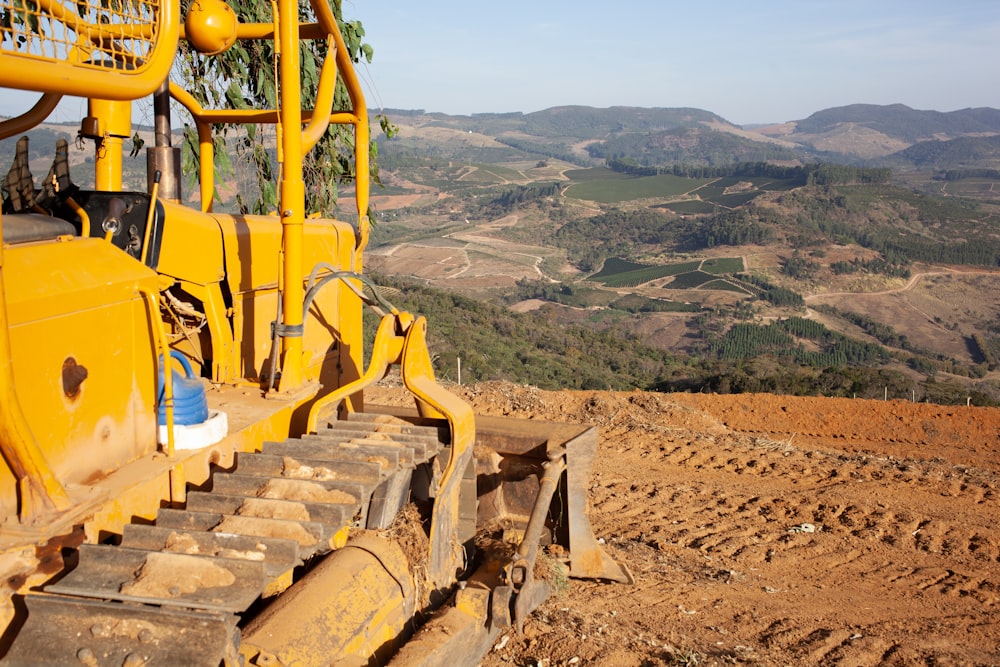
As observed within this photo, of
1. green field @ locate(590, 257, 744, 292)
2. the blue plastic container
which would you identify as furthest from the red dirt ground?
green field @ locate(590, 257, 744, 292)

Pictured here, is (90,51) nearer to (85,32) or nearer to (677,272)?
(85,32)

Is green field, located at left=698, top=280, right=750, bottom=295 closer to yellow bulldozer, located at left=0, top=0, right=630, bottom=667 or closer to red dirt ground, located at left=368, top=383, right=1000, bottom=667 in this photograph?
red dirt ground, located at left=368, top=383, right=1000, bottom=667

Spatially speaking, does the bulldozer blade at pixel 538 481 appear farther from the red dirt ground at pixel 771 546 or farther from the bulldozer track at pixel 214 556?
the bulldozer track at pixel 214 556

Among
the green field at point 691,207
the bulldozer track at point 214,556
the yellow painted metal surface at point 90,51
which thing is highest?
the yellow painted metal surface at point 90,51

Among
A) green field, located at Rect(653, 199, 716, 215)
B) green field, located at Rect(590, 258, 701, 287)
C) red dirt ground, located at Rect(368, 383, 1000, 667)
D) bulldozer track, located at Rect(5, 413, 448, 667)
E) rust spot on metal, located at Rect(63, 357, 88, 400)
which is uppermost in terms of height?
rust spot on metal, located at Rect(63, 357, 88, 400)

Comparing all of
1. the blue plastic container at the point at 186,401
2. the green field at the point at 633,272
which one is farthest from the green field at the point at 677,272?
the blue plastic container at the point at 186,401

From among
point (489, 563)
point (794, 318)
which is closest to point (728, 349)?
point (794, 318)

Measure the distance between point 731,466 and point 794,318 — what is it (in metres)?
54.4

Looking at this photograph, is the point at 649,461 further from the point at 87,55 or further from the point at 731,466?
the point at 87,55

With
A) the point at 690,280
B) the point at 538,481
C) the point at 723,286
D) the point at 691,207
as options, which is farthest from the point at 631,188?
the point at 538,481

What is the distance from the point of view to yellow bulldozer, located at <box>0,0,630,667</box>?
261cm

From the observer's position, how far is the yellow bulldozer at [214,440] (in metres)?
2.61

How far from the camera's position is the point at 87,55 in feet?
8.85

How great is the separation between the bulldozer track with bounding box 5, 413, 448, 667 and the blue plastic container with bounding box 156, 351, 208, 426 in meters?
0.26
